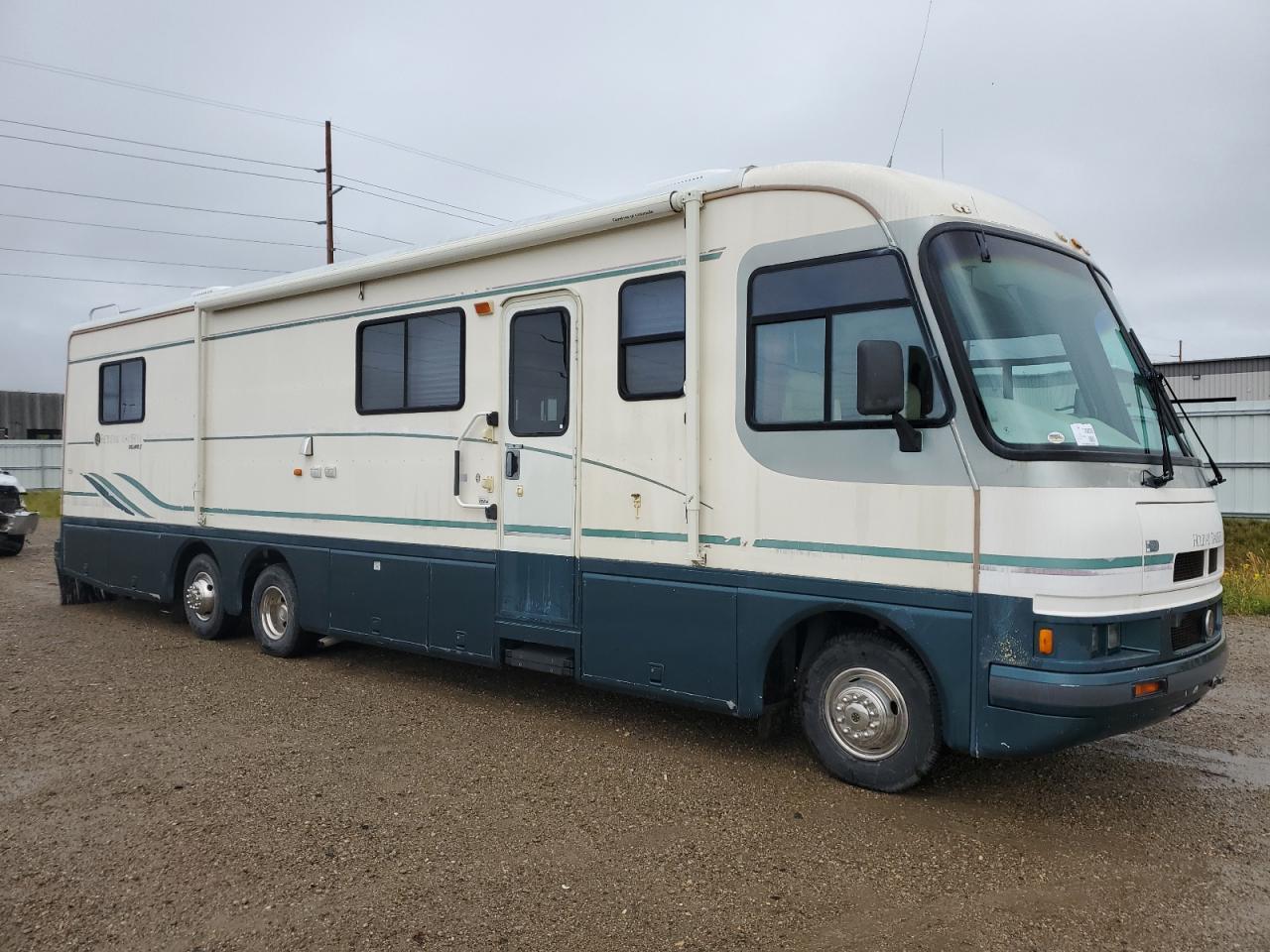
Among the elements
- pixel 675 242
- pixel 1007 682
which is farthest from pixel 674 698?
pixel 675 242

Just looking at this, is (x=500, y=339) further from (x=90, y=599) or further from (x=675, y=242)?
(x=90, y=599)

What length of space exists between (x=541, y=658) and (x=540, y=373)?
72.1 inches

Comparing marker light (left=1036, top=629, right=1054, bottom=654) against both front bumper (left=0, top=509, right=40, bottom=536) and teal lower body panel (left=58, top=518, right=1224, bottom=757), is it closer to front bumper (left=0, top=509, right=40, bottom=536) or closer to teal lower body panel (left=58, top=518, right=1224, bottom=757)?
teal lower body panel (left=58, top=518, right=1224, bottom=757)

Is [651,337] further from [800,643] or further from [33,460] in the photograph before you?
[33,460]

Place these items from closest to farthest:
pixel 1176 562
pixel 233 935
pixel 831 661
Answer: pixel 233 935
pixel 1176 562
pixel 831 661

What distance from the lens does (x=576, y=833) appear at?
473cm

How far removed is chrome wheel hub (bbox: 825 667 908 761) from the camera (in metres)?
5.06

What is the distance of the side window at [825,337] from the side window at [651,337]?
1.68ft

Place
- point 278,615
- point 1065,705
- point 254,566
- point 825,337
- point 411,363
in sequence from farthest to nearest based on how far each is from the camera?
1. point 254,566
2. point 278,615
3. point 411,363
4. point 825,337
5. point 1065,705

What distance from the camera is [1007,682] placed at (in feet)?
15.0

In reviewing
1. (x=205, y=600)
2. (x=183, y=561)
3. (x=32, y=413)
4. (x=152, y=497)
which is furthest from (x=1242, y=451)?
(x=32, y=413)

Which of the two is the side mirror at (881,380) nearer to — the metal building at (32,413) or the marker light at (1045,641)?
the marker light at (1045,641)

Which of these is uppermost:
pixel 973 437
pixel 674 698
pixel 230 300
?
pixel 230 300

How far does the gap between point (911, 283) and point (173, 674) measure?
6.37m
